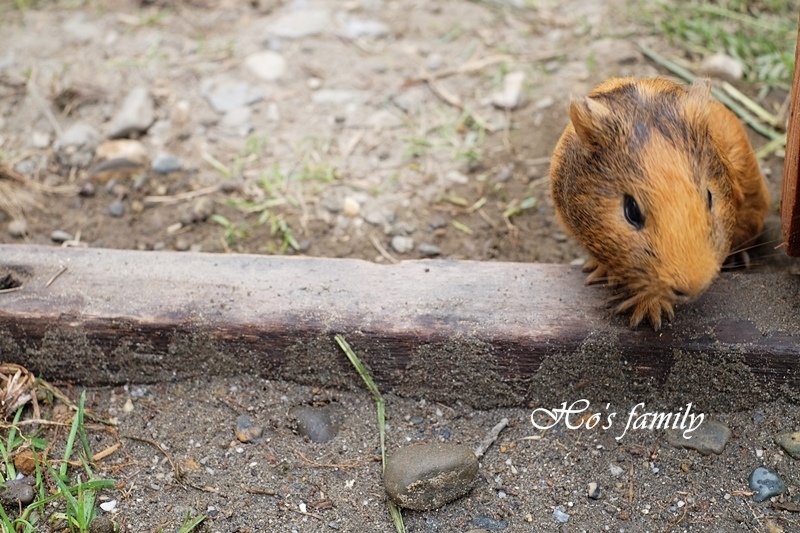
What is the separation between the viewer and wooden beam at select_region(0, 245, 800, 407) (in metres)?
2.89

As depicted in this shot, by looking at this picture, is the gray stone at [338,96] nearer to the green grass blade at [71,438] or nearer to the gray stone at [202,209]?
the gray stone at [202,209]

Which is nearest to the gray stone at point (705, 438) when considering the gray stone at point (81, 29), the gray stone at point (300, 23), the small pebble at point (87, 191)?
the small pebble at point (87, 191)

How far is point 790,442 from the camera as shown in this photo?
285cm

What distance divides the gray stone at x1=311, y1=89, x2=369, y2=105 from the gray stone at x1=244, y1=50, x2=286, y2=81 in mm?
294

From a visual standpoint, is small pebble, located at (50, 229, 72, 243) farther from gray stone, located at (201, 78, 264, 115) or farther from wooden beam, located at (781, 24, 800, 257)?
wooden beam, located at (781, 24, 800, 257)

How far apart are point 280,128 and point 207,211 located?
0.74 m

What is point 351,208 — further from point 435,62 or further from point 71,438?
point 71,438

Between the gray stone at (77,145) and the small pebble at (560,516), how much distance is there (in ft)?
9.65

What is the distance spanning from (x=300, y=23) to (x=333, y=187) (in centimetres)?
157

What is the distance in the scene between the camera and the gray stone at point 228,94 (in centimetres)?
475

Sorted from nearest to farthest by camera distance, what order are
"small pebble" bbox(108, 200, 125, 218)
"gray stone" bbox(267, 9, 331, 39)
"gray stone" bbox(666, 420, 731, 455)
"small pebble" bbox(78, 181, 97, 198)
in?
A: "gray stone" bbox(666, 420, 731, 455) → "small pebble" bbox(108, 200, 125, 218) → "small pebble" bbox(78, 181, 97, 198) → "gray stone" bbox(267, 9, 331, 39)

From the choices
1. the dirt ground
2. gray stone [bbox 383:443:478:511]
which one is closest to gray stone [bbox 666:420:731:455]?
the dirt ground

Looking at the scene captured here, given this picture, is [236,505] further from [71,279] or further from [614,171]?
[614,171]

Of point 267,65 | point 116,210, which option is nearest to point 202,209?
point 116,210
